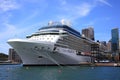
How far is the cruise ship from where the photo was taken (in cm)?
8475

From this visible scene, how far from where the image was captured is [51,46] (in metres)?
87.6

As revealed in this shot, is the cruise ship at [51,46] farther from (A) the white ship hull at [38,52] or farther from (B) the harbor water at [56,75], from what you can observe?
(B) the harbor water at [56,75]

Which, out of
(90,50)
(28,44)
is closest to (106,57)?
(90,50)

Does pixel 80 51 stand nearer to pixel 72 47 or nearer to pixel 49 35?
pixel 72 47

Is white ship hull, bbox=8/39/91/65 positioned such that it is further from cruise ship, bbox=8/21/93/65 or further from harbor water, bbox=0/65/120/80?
harbor water, bbox=0/65/120/80

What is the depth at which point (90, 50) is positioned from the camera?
133m

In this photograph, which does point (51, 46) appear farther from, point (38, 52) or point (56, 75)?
point (56, 75)

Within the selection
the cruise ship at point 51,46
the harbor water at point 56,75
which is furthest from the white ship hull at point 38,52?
the harbor water at point 56,75

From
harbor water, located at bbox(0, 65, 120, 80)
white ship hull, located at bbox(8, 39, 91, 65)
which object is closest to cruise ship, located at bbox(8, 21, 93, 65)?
white ship hull, located at bbox(8, 39, 91, 65)

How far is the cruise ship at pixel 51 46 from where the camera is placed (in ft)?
278

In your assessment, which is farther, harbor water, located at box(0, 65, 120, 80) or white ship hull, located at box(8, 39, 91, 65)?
white ship hull, located at box(8, 39, 91, 65)

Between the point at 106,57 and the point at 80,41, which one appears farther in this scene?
the point at 106,57

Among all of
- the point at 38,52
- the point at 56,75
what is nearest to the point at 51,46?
the point at 38,52

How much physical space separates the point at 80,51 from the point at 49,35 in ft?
79.2
